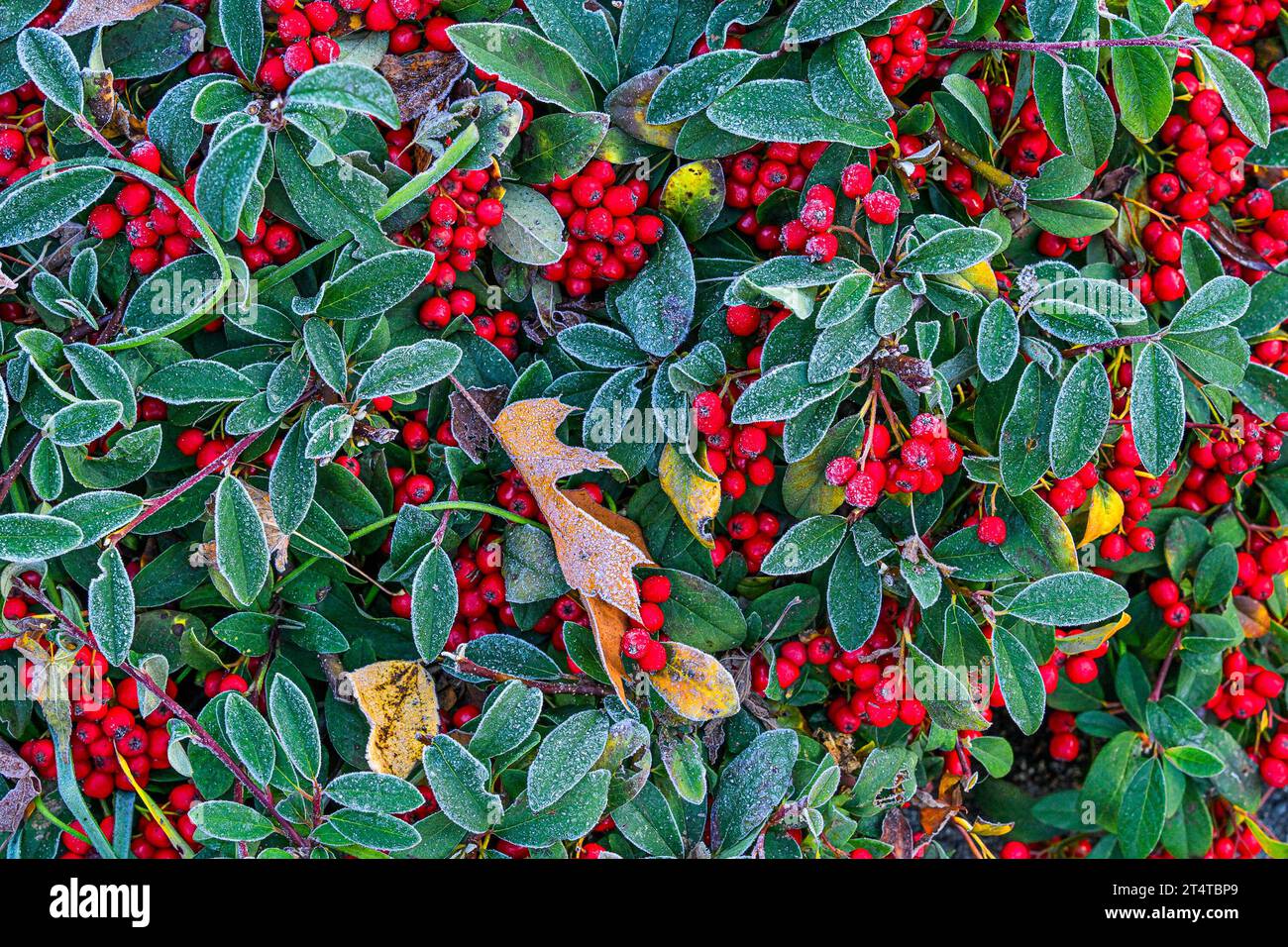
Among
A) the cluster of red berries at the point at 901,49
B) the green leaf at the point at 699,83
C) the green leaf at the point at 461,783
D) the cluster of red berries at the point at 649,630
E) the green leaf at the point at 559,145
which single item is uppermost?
the cluster of red berries at the point at 901,49

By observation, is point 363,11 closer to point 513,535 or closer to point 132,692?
point 513,535

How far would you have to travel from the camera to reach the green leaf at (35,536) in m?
1.53

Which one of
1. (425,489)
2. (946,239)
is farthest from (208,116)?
(946,239)

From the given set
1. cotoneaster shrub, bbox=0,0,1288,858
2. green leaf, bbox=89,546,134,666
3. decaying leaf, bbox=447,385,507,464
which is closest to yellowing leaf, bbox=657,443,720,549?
cotoneaster shrub, bbox=0,0,1288,858

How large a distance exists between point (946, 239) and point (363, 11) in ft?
3.28

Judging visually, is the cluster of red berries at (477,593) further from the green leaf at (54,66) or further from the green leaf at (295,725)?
the green leaf at (54,66)

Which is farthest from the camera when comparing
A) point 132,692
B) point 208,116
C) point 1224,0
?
point 1224,0

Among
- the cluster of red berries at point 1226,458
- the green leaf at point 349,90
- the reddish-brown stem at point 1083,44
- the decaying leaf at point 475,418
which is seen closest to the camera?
the green leaf at point 349,90

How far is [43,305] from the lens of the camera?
1.59 meters

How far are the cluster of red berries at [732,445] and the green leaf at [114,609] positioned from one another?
0.94 meters

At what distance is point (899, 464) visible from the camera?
1.63 metres

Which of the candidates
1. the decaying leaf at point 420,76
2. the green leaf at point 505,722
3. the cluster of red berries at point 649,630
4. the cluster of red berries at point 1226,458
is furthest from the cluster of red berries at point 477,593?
the cluster of red berries at point 1226,458
